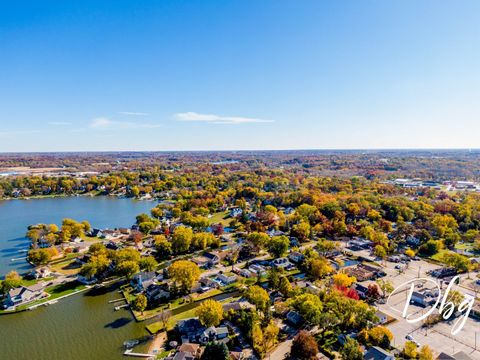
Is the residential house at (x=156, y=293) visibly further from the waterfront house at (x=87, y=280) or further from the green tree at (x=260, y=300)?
the green tree at (x=260, y=300)

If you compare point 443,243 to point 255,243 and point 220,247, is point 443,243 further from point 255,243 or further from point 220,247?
point 220,247

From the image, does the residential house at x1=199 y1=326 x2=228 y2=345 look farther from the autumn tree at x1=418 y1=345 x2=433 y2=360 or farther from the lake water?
the lake water

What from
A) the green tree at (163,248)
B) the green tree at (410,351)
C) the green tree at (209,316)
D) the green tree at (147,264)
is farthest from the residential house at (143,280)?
the green tree at (410,351)

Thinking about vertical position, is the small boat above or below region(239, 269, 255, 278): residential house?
below

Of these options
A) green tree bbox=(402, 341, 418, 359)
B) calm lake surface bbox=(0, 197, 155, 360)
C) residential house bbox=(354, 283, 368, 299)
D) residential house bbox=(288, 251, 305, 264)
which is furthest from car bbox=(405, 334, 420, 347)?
calm lake surface bbox=(0, 197, 155, 360)

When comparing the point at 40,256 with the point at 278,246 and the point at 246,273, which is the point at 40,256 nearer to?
the point at 246,273

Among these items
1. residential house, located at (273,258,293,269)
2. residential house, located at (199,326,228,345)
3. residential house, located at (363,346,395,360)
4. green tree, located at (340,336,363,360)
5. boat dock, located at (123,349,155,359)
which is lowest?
boat dock, located at (123,349,155,359)

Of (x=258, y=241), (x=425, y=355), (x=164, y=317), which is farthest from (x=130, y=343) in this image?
(x=258, y=241)

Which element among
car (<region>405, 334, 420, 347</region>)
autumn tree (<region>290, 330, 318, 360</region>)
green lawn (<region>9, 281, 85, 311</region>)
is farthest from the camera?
green lawn (<region>9, 281, 85, 311</region>)
